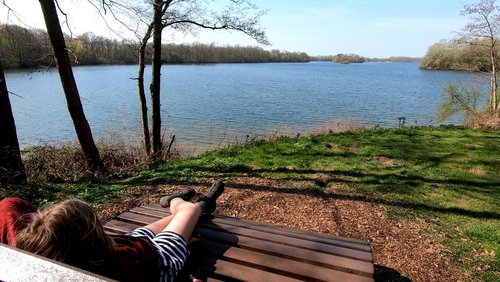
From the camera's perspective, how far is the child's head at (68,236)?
5.55 feet

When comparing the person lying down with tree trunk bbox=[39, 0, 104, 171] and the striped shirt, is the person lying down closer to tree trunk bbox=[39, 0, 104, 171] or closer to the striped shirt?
the striped shirt

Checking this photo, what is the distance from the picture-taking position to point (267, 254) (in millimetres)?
2742

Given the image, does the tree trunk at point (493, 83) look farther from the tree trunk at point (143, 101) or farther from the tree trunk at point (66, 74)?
the tree trunk at point (66, 74)

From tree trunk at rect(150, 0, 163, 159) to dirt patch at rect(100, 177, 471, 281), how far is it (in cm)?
440

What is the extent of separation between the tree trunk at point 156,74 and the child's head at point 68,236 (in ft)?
27.6

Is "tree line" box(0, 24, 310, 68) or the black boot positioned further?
"tree line" box(0, 24, 310, 68)

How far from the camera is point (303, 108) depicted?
2262 cm

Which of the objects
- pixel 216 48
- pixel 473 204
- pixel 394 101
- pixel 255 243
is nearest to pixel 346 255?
pixel 255 243

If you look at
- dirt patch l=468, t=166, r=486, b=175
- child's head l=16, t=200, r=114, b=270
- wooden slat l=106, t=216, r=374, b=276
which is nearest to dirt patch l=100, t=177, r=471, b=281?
wooden slat l=106, t=216, r=374, b=276

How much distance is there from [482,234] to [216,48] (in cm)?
8237

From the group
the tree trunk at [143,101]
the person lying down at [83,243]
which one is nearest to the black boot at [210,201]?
the person lying down at [83,243]

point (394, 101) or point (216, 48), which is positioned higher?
point (216, 48)

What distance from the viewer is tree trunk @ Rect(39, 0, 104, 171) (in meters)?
7.04

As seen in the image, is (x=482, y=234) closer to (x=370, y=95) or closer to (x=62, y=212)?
(x=62, y=212)
